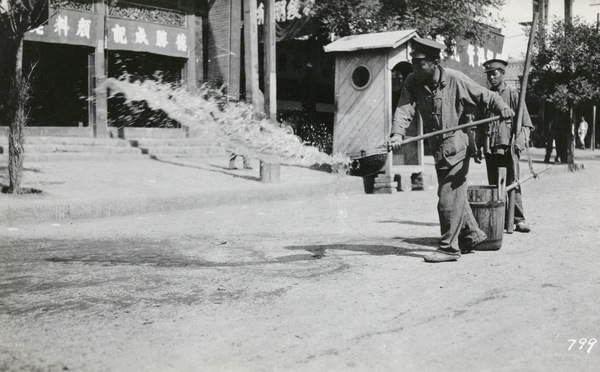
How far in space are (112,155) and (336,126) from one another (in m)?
4.81

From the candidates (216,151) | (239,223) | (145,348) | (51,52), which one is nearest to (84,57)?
(51,52)

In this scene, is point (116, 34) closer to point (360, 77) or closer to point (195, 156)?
point (195, 156)

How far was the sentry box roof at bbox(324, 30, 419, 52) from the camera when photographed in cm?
1385

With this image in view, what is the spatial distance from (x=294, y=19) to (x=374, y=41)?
2934 millimetres

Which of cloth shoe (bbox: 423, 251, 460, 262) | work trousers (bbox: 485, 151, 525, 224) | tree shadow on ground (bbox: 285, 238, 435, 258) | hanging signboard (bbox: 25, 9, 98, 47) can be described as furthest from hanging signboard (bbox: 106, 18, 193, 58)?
cloth shoe (bbox: 423, 251, 460, 262)

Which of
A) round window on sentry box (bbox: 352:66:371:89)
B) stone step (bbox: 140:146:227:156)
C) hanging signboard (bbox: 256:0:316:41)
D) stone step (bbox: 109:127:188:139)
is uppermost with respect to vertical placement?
hanging signboard (bbox: 256:0:316:41)

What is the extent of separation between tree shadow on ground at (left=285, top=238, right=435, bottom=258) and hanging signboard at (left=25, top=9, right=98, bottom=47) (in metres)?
9.22

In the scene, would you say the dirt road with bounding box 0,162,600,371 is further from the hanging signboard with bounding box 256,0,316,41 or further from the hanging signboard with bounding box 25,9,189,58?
the hanging signboard with bounding box 256,0,316,41

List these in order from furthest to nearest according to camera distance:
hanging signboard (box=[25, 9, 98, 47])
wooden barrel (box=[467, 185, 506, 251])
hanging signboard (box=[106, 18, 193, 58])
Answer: hanging signboard (box=[106, 18, 193, 58]) → hanging signboard (box=[25, 9, 98, 47]) → wooden barrel (box=[467, 185, 506, 251])

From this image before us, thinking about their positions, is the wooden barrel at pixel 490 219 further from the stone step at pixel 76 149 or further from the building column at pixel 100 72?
the building column at pixel 100 72

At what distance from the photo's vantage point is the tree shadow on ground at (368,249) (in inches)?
263

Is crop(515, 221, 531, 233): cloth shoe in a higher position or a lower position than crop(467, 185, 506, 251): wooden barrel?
lower

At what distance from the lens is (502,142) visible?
27.2ft

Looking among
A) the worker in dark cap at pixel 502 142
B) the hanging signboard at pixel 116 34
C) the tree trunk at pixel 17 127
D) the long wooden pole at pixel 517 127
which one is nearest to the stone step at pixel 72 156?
the hanging signboard at pixel 116 34
